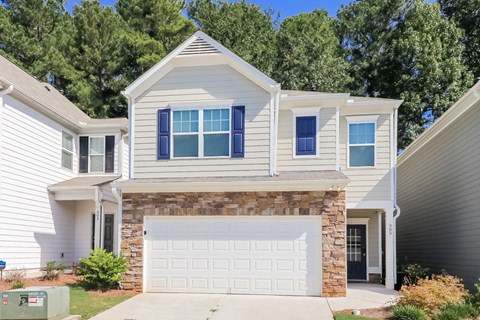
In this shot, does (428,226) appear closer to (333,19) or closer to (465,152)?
(465,152)

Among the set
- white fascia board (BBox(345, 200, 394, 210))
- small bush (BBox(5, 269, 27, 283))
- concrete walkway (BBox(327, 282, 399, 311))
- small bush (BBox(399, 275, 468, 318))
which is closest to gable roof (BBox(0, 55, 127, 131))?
small bush (BBox(5, 269, 27, 283))

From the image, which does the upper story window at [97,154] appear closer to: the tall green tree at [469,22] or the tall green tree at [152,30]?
the tall green tree at [152,30]

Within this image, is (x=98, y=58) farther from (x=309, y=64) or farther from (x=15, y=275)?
(x=15, y=275)

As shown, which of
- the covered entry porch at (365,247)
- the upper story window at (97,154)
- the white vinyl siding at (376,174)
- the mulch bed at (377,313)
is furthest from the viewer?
the upper story window at (97,154)

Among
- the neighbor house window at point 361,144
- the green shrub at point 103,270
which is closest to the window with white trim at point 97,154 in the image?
the green shrub at point 103,270

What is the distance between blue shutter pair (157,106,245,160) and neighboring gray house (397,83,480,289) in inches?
233

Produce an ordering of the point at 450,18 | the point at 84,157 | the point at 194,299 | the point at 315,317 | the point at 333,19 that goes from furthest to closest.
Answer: the point at 333,19 → the point at 450,18 → the point at 84,157 → the point at 194,299 → the point at 315,317

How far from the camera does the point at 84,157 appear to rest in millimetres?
19688

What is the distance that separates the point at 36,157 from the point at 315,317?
11238 mm

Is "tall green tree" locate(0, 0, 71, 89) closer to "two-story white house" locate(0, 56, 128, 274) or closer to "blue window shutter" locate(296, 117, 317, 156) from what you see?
"two-story white house" locate(0, 56, 128, 274)

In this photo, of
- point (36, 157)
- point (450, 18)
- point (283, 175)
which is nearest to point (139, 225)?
point (283, 175)

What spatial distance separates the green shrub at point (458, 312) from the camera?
375 inches

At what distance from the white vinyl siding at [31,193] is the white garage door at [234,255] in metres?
4.65

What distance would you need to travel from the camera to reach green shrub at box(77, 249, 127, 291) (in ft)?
43.2
